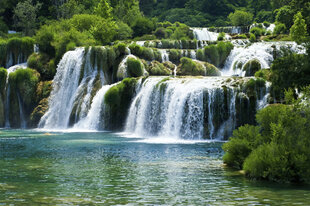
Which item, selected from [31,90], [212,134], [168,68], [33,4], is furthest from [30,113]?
[33,4]

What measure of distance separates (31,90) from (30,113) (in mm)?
2405

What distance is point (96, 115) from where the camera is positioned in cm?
4403

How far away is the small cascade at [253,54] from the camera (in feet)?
158

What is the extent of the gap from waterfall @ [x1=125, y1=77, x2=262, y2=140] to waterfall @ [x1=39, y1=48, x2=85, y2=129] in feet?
33.5

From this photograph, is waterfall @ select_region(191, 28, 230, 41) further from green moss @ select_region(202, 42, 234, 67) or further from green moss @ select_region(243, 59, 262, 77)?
green moss @ select_region(243, 59, 262, 77)

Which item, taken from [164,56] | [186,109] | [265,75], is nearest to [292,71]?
[265,75]

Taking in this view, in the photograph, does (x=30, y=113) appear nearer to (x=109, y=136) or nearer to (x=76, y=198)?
(x=109, y=136)

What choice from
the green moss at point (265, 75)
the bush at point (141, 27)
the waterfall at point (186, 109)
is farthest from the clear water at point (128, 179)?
the bush at point (141, 27)

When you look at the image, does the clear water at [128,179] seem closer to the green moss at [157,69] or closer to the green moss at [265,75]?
the green moss at [265,75]

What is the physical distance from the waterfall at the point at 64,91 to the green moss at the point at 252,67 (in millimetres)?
16540

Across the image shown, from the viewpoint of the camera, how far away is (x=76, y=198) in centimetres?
1480

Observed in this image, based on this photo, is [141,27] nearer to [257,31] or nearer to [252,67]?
[257,31]

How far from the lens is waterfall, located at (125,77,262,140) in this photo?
3475cm

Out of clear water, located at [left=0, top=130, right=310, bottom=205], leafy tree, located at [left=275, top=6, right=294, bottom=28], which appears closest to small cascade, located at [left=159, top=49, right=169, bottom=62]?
leafy tree, located at [left=275, top=6, right=294, bottom=28]
